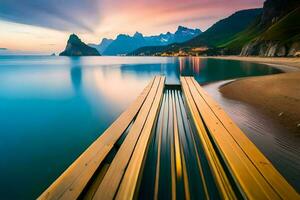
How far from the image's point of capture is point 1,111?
1745 centimetres

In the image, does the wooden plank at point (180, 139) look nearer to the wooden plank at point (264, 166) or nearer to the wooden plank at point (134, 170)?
the wooden plank at point (134, 170)

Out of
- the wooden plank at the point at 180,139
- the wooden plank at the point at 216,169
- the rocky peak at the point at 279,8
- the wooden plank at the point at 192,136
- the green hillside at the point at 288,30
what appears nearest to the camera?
the wooden plank at the point at 216,169

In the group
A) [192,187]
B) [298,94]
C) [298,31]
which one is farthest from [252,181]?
[298,31]

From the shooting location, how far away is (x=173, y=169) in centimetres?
654

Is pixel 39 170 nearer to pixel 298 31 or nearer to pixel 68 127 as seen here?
pixel 68 127

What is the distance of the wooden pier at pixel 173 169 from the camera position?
429 cm

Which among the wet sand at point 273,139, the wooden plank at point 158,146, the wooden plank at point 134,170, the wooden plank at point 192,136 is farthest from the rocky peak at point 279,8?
the wooden plank at point 134,170

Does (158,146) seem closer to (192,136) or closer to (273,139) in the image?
(192,136)

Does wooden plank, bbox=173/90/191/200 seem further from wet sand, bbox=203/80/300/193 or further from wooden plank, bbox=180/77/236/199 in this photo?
wet sand, bbox=203/80/300/193

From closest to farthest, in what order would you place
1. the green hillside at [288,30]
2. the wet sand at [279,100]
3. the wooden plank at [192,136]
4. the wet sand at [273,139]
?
the wooden plank at [192,136] → the wet sand at [273,139] → the wet sand at [279,100] → the green hillside at [288,30]

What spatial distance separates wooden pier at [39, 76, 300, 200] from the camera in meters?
4.29

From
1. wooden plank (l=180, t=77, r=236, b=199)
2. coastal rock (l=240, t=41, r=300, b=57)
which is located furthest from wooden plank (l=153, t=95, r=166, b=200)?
coastal rock (l=240, t=41, r=300, b=57)

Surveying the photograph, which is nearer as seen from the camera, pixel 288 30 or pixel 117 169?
pixel 117 169

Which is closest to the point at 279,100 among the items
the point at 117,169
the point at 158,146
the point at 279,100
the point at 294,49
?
the point at 279,100
